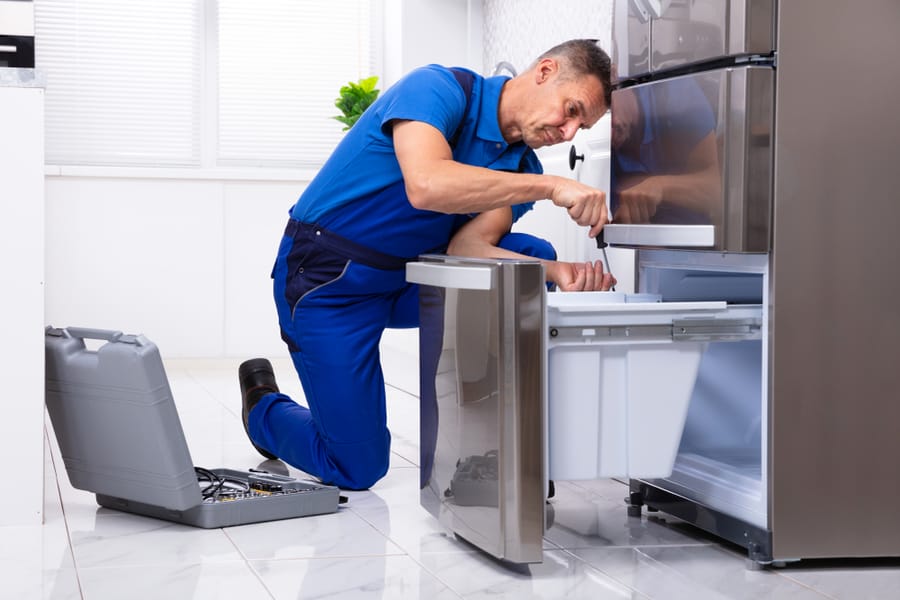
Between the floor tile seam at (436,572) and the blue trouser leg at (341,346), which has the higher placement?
the blue trouser leg at (341,346)

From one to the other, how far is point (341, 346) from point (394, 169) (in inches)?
16.5

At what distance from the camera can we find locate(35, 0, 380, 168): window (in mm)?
5102

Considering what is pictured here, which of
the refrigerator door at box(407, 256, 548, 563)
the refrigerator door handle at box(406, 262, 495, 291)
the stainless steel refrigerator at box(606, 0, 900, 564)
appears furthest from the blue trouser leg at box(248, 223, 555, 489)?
the stainless steel refrigerator at box(606, 0, 900, 564)

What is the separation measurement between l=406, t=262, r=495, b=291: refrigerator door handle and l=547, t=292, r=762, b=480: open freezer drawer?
4.6 inches

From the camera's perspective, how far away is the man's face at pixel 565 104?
7.40 feet

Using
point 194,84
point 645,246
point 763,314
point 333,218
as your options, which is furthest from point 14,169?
point 194,84

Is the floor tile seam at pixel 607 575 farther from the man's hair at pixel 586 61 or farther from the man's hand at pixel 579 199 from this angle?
the man's hair at pixel 586 61

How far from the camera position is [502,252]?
2328mm

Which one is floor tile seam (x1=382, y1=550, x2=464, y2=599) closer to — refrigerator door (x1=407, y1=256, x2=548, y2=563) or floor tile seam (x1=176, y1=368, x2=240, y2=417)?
refrigerator door (x1=407, y1=256, x2=548, y2=563)

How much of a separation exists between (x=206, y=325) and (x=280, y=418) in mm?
2571

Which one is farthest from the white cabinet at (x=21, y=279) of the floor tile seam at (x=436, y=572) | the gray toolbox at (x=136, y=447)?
the floor tile seam at (x=436, y=572)

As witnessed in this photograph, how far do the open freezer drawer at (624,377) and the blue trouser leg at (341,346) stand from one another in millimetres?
682

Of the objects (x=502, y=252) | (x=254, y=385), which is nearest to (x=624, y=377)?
(x=502, y=252)

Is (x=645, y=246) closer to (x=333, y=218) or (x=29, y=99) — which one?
(x=333, y=218)
